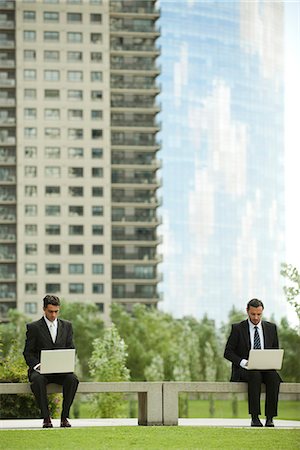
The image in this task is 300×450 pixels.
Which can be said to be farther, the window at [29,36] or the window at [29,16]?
the window at [29,16]

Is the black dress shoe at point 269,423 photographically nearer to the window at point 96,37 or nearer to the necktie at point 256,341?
Result: the necktie at point 256,341

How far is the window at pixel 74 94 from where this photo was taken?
86.8 meters

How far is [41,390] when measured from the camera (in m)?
11.8

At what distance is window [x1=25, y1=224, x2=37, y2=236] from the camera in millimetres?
84562

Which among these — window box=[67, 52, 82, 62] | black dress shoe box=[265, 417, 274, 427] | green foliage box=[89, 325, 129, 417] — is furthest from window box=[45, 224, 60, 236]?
black dress shoe box=[265, 417, 274, 427]

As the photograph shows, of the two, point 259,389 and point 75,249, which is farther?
point 75,249

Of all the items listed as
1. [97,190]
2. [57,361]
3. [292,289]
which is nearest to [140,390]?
[57,361]

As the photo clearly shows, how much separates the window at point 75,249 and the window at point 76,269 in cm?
88

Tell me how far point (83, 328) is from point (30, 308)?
13323 millimetres

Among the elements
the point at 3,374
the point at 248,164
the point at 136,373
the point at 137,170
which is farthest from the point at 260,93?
the point at 3,374

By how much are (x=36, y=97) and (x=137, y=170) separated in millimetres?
9210

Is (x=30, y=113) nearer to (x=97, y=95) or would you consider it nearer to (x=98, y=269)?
(x=97, y=95)

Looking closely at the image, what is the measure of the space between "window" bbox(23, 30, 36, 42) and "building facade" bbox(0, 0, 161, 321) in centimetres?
8

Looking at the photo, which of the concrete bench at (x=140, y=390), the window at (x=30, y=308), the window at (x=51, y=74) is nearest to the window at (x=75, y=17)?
the window at (x=51, y=74)
